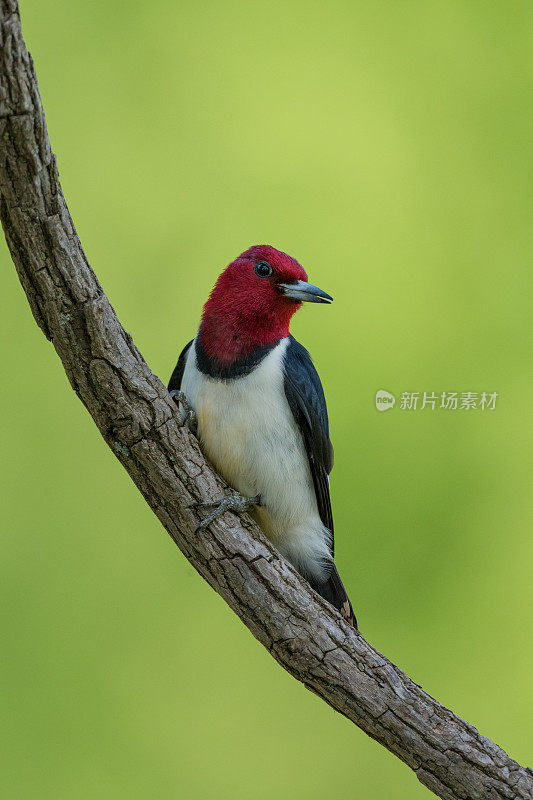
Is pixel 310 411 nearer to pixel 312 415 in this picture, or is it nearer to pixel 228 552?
pixel 312 415

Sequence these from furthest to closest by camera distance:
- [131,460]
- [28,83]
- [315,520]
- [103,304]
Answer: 1. [315,520]
2. [131,460]
3. [103,304]
4. [28,83]

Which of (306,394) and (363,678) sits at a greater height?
(306,394)

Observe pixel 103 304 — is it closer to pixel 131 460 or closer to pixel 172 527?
pixel 131 460

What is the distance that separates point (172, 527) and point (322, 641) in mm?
411

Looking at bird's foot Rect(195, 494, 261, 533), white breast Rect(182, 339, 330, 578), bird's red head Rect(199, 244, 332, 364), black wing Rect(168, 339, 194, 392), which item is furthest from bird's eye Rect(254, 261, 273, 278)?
bird's foot Rect(195, 494, 261, 533)

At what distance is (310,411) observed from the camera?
1.99 m

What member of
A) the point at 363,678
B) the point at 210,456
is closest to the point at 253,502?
the point at 210,456

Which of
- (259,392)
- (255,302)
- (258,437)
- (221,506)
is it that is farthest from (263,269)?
(221,506)

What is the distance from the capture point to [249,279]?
6.41ft

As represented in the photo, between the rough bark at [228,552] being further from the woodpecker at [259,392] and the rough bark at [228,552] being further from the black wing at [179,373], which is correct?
the black wing at [179,373]

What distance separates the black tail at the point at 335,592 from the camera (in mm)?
2168

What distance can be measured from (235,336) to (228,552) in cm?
48

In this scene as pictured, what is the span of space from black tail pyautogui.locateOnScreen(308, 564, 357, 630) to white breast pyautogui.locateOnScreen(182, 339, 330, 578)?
216 millimetres

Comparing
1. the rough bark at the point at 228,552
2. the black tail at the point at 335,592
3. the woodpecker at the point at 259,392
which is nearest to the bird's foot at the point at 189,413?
the woodpecker at the point at 259,392
